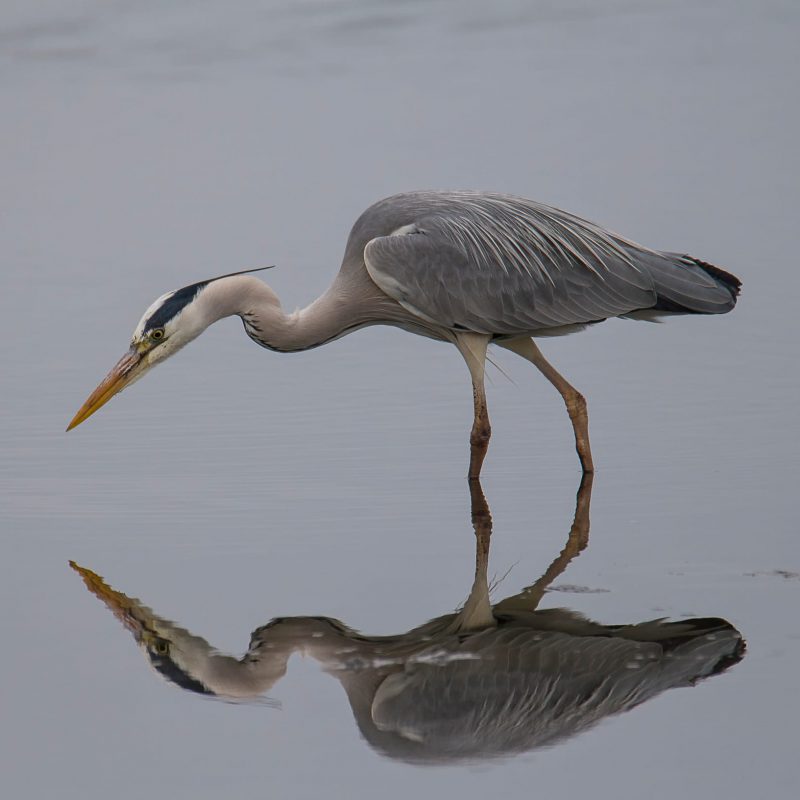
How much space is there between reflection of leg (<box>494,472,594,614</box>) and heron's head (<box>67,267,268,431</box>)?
5.99 feet

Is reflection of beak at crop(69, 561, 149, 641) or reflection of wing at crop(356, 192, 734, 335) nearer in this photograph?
reflection of beak at crop(69, 561, 149, 641)

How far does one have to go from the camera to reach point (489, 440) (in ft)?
24.5

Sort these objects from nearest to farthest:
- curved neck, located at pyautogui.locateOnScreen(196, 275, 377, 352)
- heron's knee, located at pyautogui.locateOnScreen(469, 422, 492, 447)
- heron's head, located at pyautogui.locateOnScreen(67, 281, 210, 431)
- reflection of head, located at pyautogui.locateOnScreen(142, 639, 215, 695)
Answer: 1. reflection of head, located at pyautogui.locateOnScreen(142, 639, 215, 695)
2. heron's head, located at pyautogui.locateOnScreen(67, 281, 210, 431)
3. heron's knee, located at pyautogui.locateOnScreen(469, 422, 492, 447)
4. curved neck, located at pyautogui.locateOnScreen(196, 275, 377, 352)

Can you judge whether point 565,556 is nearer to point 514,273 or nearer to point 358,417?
point 514,273

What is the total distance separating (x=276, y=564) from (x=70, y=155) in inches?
347

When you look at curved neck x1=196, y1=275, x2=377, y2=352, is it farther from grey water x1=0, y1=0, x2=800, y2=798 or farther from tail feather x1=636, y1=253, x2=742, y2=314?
tail feather x1=636, y1=253, x2=742, y2=314

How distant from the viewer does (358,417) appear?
8102 mm

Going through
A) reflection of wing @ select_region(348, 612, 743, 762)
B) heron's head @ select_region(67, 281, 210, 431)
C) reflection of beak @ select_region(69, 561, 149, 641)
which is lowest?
reflection of wing @ select_region(348, 612, 743, 762)

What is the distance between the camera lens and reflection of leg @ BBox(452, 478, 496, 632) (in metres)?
5.45

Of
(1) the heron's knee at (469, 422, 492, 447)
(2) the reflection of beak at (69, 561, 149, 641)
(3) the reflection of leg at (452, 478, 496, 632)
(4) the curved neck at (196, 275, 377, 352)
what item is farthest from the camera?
(4) the curved neck at (196, 275, 377, 352)

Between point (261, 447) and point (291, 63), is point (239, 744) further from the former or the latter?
point (291, 63)

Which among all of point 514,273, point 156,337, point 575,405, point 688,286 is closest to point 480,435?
point 575,405

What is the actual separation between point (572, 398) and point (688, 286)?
0.74m

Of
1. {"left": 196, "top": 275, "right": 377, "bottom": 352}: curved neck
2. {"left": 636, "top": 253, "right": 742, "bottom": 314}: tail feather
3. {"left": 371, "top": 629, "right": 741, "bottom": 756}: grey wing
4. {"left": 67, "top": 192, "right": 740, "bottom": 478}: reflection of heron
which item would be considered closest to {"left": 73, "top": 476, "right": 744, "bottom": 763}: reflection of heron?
{"left": 371, "top": 629, "right": 741, "bottom": 756}: grey wing
